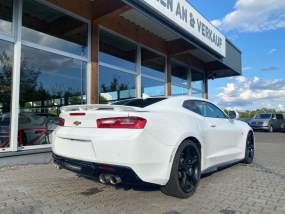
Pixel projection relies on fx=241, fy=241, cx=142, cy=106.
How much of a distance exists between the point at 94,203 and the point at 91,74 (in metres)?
4.31

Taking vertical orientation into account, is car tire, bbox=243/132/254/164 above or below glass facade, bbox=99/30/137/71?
below

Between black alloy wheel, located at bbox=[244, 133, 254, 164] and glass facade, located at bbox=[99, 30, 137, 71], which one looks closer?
black alloy wheel, located at bbox=[244, 133, 254, 164]

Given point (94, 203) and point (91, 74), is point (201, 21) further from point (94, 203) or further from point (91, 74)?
point (94, 203)

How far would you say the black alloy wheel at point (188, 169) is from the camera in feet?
10.5

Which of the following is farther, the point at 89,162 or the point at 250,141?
the point at 250,141

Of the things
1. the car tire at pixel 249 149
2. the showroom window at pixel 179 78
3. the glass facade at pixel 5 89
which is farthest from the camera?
the showroom window at pixel 179 78

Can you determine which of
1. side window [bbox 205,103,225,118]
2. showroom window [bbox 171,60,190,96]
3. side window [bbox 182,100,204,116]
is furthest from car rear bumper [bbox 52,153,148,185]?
showroom window [bbox 171,60,190,96]

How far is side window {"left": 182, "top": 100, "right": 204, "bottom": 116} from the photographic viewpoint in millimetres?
3757

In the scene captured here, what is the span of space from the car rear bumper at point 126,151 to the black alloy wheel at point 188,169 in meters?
0.40

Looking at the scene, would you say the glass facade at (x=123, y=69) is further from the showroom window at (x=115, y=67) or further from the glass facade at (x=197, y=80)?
the glass facade at (x=197, y=80)

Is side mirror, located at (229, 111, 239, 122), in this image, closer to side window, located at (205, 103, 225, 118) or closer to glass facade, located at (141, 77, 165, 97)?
side window, located at (205, 103, 225, 118)

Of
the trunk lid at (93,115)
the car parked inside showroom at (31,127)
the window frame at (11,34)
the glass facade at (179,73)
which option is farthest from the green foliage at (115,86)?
the trunk lid at (93,115)

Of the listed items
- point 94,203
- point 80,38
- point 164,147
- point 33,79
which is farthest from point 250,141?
point 33,79

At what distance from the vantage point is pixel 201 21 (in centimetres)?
851
